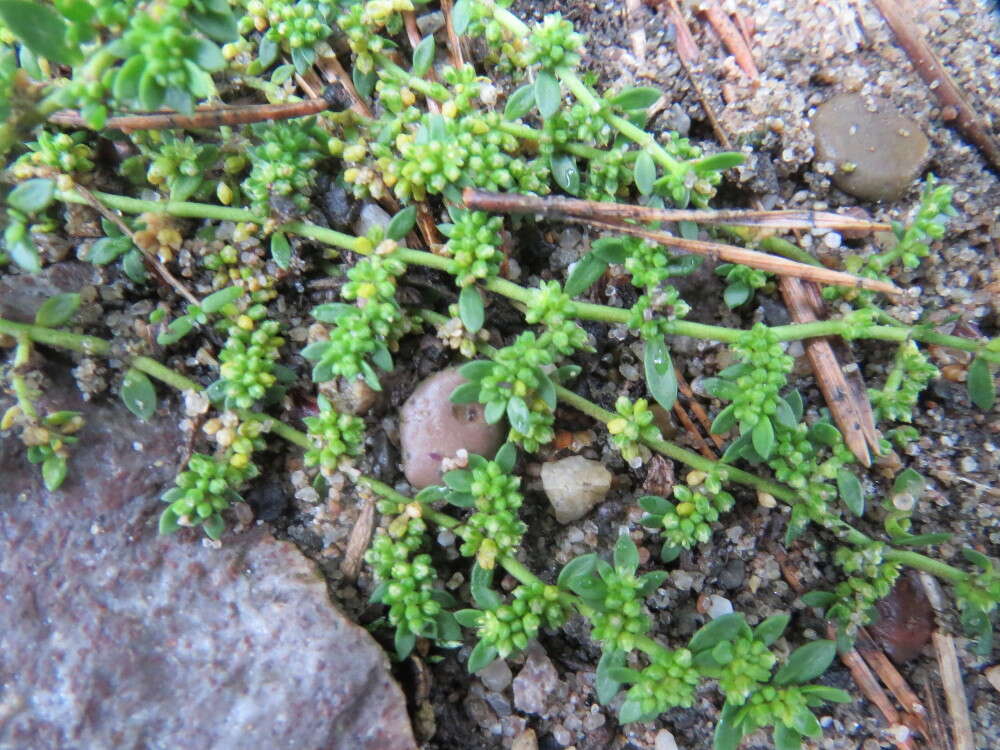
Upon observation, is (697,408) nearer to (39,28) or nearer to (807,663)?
(807,663)

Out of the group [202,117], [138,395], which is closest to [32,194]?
[202,117]

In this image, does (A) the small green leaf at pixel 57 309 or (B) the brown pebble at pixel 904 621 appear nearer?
(A) the small green leaf at pixel 57 309

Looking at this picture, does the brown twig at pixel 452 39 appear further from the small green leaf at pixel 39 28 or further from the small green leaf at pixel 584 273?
the small green leaf at pixel 39 28

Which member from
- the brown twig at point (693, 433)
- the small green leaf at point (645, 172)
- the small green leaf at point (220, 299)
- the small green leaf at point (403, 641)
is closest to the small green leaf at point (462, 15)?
the small green leaf at point (645, 172)

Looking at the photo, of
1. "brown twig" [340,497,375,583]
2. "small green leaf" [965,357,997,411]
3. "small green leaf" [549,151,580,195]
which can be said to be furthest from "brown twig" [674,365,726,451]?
"brown twig" [340,497,375,583]

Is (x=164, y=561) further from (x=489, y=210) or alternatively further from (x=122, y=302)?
(x=489, y=210)

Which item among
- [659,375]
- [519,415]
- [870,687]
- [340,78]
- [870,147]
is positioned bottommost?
[870,687]

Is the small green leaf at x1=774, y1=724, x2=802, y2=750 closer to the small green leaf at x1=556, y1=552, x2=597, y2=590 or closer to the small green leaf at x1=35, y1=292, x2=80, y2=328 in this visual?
the small green leaf at x1=556, y1=552, x2=597, y2=590
